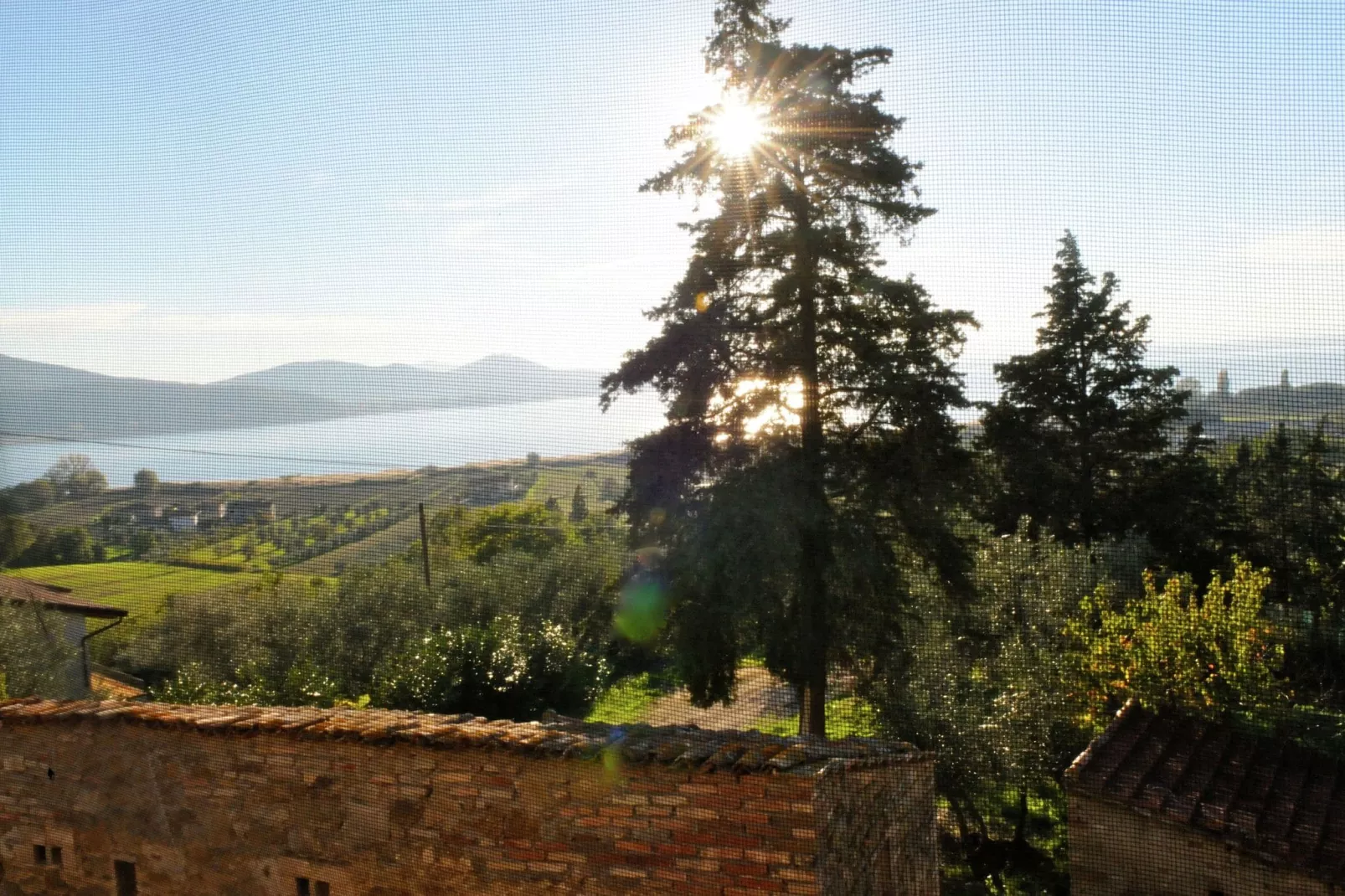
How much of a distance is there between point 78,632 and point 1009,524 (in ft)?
15.4

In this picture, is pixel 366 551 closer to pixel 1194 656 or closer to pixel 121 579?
pixel 121 579

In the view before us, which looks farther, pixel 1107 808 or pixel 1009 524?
pixel 1009 524

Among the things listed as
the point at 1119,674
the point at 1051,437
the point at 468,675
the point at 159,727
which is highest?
the point at 1051,437

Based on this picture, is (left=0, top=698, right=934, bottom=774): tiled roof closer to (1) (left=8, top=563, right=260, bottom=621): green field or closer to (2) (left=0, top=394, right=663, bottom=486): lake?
(2) (left=0, top=394, right=663, bottom=486): lake

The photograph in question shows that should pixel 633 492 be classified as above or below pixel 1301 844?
above

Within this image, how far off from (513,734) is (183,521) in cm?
353

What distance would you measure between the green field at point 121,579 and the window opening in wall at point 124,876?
302 cm

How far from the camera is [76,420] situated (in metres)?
3.81

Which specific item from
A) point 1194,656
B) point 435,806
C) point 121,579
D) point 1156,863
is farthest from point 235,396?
point 1194,656

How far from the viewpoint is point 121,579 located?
4547 mm

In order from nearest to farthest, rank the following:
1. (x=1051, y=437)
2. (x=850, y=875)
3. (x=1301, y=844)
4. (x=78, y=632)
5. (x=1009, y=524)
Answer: (x=850, y=875) < (x=1301, y=844) < (x=1051, y=437) < (x=1009, y=524) < (x=78, y=632)

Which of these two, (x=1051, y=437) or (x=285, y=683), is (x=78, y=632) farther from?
(x=1051, y=437)

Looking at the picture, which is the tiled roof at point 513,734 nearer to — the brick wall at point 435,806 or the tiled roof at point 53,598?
the brick wall at point 435,806

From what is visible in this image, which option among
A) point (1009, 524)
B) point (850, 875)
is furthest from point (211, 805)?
point (1009, 524)
